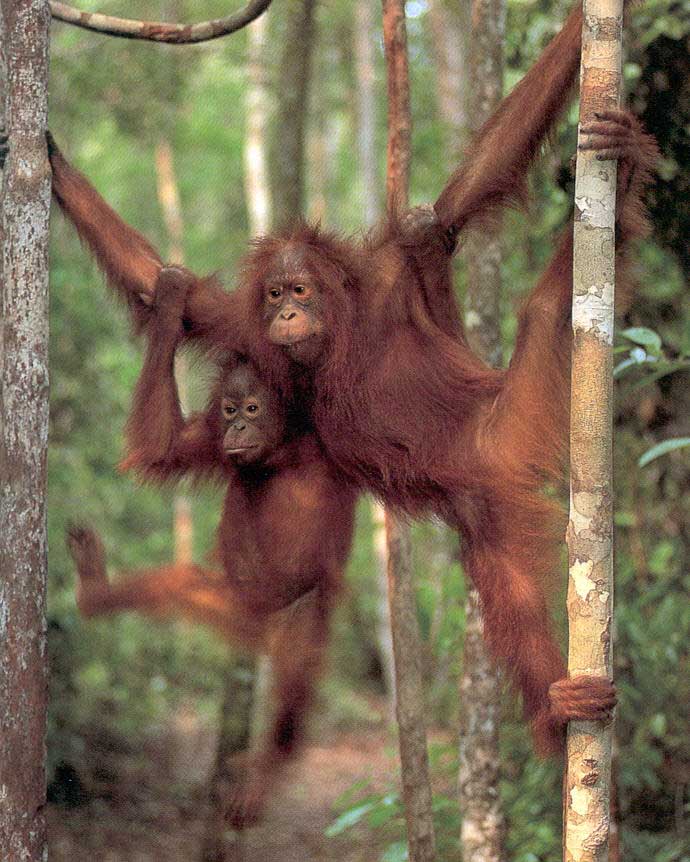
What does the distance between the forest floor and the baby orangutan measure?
237 centimetres

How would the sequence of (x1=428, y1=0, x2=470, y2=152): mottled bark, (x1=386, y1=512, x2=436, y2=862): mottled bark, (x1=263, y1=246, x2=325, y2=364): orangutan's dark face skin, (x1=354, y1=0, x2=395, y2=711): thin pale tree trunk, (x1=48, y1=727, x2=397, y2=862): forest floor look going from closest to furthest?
1. (x1=263, y1=246, x2=325, y2=364): orangutan's dark face skin
2. (x1=386, y1=512, x2=436, y2=862): mottled bark
3. (x1=48, y1=727, x2=397, y2=862): forest floor
4. (x1=354, y1=0, x2=395, y2=711): thin pale tree trunk
5. (x1=428, y1=0, x2=470, y2=152): mottled bark

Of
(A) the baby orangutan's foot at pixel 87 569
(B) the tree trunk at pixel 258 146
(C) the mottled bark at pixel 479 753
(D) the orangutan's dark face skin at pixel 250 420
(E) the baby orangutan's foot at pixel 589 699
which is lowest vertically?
(C) the mottled bark at pixel 479 753

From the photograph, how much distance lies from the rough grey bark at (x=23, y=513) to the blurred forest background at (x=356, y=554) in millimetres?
1194

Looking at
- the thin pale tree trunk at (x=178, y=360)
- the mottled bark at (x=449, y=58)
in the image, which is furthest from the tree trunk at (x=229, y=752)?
the thin pale tree trunk at (x=178, y=360)

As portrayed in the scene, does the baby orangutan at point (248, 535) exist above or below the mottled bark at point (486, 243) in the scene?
below

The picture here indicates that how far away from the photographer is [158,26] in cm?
399

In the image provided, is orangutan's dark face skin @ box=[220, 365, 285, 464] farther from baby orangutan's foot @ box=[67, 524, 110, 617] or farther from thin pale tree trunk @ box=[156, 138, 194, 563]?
thin pale tree trunk @ box=[156, 138, 194, 563]

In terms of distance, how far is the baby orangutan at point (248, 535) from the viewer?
4.27m

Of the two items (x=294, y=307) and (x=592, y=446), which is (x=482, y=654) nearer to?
(x=294, y=307)

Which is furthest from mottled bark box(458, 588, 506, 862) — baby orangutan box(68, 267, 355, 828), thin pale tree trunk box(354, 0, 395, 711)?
thin pale tree trunk box(354, 0, 395, 711)

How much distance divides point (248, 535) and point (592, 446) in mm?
2017

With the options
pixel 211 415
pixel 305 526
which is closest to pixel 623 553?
pixel 305 526

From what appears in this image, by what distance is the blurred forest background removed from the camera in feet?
16.7

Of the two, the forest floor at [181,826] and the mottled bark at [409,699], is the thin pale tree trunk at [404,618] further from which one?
the forest floor at [181,826]
